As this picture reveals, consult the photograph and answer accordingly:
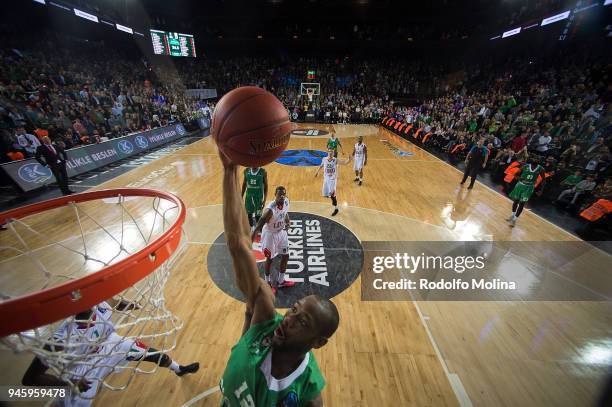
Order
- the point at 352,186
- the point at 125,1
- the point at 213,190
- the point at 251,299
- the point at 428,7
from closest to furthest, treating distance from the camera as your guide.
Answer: the point at 251,299, the point at 213,190, the point at 352,186, the point at 125,1, the point at 428,7

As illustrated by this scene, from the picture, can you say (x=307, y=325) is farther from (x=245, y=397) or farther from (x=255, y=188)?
(x=255, y=188)

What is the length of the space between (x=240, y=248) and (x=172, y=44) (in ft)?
91.4

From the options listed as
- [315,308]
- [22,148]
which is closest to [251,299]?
[315,308]

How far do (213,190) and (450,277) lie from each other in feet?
21.7

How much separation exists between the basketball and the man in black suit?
8118 mm

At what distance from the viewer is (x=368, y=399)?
3027 mm

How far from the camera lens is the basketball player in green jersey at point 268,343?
140 cm

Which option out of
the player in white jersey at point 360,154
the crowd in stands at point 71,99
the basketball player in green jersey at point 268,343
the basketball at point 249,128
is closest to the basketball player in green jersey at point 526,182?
the player in white jersey at point 360,154

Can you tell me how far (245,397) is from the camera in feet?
4.80

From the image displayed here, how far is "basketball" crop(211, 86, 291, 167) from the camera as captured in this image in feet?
5.68

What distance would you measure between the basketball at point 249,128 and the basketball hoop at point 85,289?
70 centimetres

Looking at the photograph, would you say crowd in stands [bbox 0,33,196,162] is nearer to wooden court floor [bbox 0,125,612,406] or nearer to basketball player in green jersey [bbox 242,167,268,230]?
basketball player in green jersey [bbox 242,167,268,230]

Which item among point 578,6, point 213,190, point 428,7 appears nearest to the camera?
point 213,190

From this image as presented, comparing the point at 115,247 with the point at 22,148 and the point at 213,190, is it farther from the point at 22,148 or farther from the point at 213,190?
the point at 22,148
